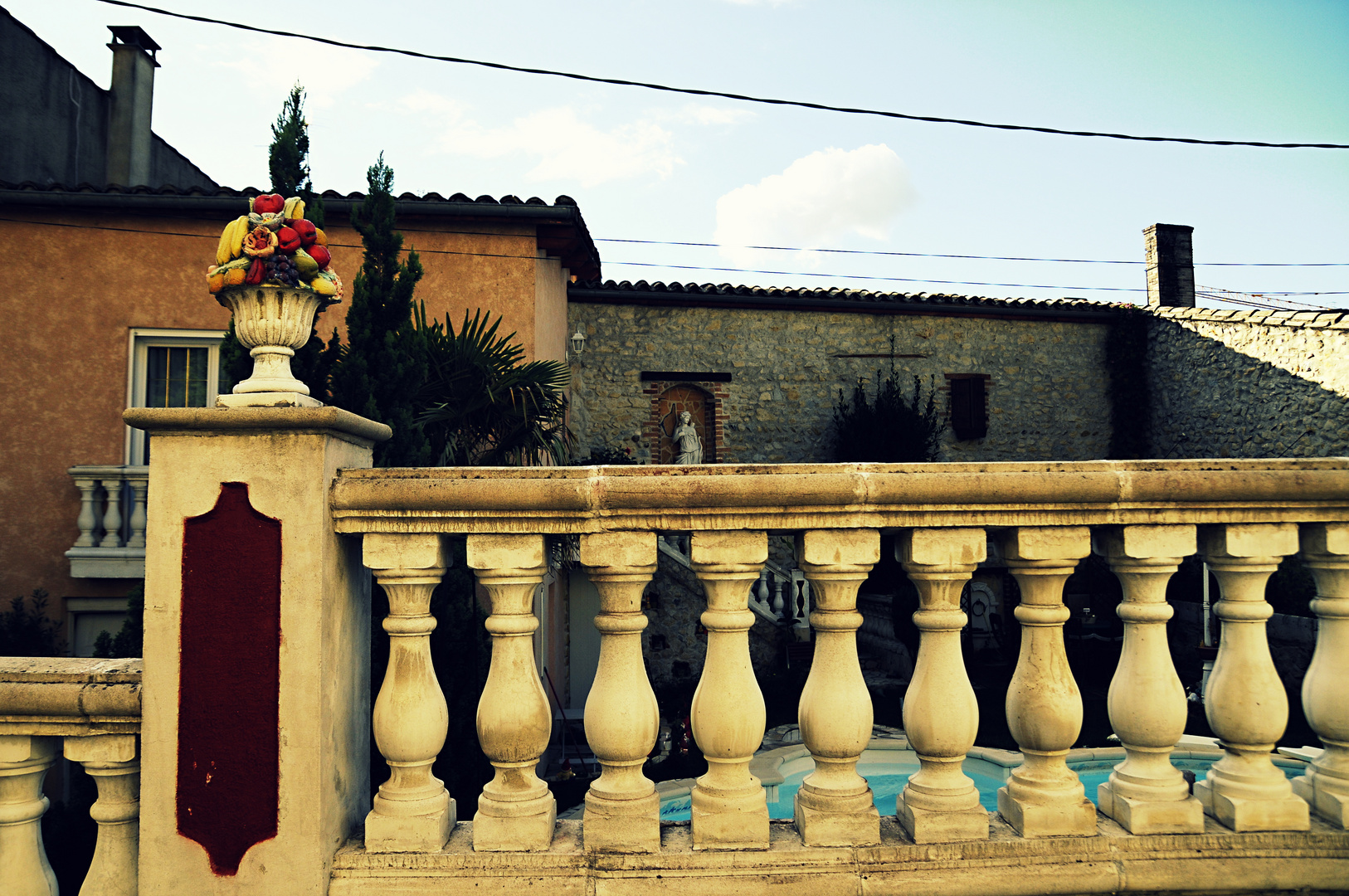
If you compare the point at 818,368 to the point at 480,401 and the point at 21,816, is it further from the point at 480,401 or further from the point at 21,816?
the point at 21,816

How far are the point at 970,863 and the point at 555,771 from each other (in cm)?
675

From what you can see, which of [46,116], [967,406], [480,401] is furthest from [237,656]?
[967,406]

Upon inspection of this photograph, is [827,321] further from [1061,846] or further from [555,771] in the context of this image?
[1061,846]

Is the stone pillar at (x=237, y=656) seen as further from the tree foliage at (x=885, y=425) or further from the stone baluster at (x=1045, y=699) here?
the tree foliage at (x=885, y=425)

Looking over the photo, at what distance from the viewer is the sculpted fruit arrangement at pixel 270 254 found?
67.1 inches

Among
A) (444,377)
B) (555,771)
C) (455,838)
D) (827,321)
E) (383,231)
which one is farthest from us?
(827,321)

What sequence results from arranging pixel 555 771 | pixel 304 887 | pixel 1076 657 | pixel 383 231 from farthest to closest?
pixel 1076 657 < pixel 555 771 < pixel 383 231 < pixel 304 887

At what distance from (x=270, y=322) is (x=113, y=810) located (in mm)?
1105

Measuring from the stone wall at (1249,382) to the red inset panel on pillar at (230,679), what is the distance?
1542 centimetres

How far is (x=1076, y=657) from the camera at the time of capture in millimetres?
9992

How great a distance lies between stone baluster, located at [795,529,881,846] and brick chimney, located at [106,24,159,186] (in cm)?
1272

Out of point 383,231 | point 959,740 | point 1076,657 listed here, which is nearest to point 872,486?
point 959,740

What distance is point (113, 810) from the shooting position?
1.67 m

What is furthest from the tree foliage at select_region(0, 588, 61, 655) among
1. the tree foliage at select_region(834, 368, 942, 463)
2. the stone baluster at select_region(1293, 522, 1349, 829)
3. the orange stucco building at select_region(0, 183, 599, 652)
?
the tree foliage at select_region(834, 368, 942, 463)
